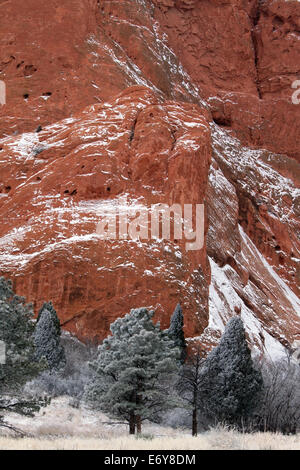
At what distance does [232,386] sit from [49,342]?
837 cm

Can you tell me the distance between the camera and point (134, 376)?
16.4 m

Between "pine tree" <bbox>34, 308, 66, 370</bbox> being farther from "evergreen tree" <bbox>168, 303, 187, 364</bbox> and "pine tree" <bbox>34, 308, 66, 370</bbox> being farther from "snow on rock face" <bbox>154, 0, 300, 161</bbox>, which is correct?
"snow on rock face" <bbox>154, 0, 300, 161</bbox>

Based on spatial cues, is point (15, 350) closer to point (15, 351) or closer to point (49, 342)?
point (15, 351)

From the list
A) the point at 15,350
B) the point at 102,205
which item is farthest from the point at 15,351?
the point at 102,205

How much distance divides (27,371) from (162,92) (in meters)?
44.1

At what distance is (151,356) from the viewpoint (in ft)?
54.3

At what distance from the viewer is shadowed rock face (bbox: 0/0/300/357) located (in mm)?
29719

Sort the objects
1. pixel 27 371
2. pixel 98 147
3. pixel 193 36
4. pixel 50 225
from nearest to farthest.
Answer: pixel 27 371 < pixel 50 225 < pixel 98 147 < pixel 193 36

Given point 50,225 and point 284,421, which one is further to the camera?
point 50,225

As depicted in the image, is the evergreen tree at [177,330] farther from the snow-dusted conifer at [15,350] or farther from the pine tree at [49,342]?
the snow-dusted conifer at [15,350]

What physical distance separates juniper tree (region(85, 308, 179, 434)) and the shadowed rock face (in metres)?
11.5
